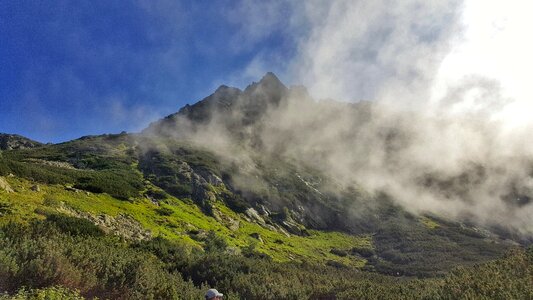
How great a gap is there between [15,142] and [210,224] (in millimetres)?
128558

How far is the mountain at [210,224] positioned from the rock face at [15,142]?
2.26 meters

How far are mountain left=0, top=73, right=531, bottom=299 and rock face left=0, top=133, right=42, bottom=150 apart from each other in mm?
2261

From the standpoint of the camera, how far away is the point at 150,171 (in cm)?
11138

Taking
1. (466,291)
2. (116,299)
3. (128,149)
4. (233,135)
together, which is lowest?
(116,299)

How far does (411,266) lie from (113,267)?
87.9m

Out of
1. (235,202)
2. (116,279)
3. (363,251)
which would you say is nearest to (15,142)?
(235,202)

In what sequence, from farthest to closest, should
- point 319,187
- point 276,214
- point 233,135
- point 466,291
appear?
point 233,135, point 319,187, point 276,214, point 466,291

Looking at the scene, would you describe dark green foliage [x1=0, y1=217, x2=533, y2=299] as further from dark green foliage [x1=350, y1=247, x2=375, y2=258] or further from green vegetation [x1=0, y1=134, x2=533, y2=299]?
dark green foliage [x1=350, y1=247, x2=375, y2=258]

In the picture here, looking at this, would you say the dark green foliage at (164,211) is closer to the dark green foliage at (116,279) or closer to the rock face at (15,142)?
the dark green foliage at (116,279)

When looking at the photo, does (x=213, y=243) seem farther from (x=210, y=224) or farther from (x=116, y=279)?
(x=116, y=279)

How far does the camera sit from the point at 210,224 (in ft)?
265

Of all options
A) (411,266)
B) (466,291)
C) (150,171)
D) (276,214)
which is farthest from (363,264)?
(466,291)

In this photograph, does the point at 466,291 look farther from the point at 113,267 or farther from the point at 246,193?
the point at 246,193

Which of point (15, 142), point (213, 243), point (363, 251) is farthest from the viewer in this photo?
point (15, 142)
